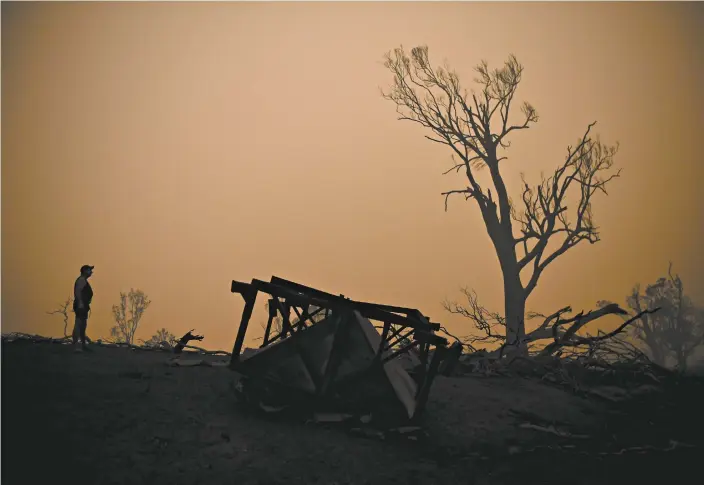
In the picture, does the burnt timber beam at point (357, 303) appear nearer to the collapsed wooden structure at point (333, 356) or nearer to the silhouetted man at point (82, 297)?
the collapsed wooden structure at point (333, 356)

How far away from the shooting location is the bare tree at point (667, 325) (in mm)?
32531

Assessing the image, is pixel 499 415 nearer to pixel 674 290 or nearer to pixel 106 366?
pixel 106 366

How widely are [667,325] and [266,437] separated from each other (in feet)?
110

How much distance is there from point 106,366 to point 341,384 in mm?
4238

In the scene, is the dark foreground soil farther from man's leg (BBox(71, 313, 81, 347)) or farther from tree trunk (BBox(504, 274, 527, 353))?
tree trunk (BBox(504, 274, 527, 353))

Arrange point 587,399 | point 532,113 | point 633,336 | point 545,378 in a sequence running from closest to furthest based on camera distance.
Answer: point 587,399 → point 545,378 → point 532,113 → point 633,336

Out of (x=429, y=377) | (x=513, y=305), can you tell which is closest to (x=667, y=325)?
(x=513, y=305)

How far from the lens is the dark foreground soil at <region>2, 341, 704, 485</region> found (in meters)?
7.36

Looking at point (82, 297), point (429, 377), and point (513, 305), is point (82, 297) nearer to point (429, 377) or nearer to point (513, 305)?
point (429, 377)

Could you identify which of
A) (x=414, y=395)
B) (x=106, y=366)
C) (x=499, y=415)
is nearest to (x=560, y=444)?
(x=499, y=415)

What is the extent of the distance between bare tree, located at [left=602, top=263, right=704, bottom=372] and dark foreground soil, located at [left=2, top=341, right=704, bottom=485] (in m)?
21.6

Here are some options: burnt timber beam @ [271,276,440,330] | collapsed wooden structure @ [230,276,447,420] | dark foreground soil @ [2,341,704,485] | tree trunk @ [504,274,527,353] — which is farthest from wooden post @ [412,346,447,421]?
tree trunk @ [504,274,527,353]

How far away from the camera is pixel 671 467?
9.52 m

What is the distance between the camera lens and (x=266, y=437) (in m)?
8.25
